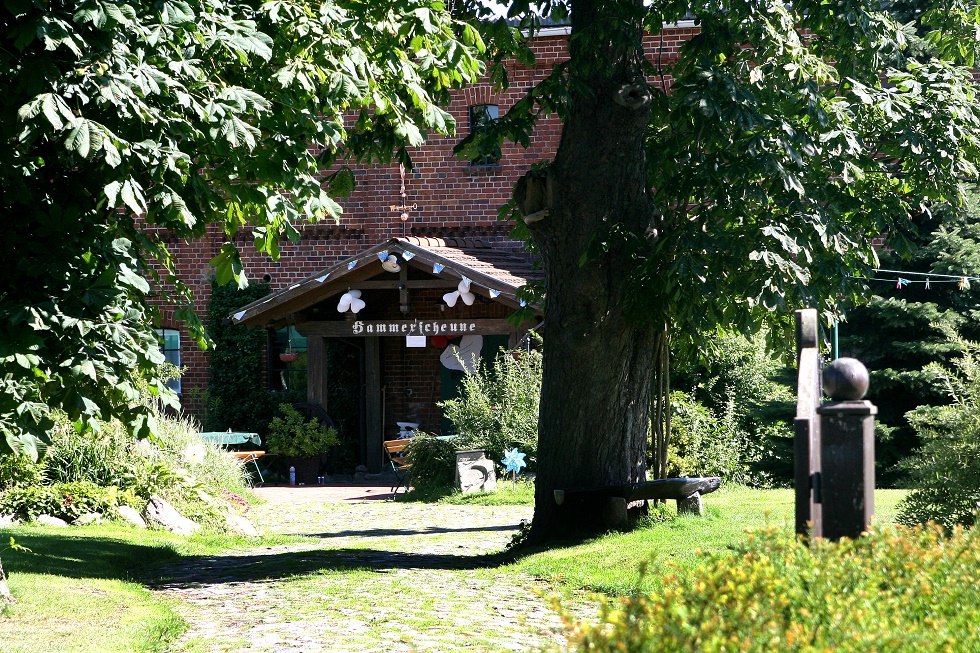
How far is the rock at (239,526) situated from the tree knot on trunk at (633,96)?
6217mm

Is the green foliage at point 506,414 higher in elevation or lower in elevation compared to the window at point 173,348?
lower

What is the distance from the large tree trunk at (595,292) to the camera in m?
10.4

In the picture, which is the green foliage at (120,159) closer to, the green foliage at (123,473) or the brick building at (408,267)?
the green foliage at (123,473)

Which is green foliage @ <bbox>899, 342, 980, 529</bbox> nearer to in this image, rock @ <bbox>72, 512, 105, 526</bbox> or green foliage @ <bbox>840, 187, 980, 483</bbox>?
rock @ <bbox>72, 512, 105, 526</bbox>

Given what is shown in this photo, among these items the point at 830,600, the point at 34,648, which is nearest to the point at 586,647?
the point at 830,600

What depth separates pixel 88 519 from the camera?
39.7 feet

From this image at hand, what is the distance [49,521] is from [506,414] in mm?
6936

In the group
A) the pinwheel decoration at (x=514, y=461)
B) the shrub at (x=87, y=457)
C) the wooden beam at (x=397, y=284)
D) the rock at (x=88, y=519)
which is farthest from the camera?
the wooden beam at (x=397, y=284)

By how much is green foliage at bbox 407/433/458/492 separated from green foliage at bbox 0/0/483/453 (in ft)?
Result: 33.9

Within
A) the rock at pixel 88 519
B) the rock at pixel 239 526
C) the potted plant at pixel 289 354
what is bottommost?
the rock at pixel 239 526

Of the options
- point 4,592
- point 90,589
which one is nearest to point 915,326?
point 90,589

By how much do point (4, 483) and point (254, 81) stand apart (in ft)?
21.6

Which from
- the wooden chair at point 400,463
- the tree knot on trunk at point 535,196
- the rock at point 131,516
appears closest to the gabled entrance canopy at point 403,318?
the wooden chair at point 400,463

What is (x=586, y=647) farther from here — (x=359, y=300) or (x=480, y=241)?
(x=480, y=241)
